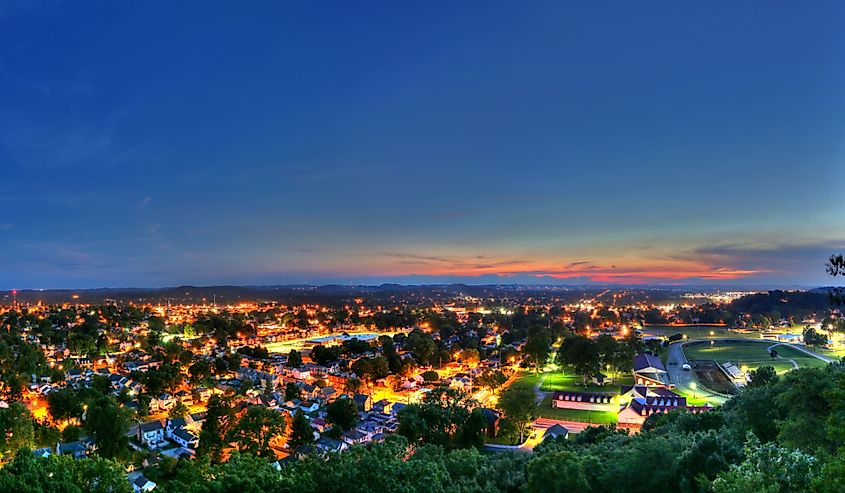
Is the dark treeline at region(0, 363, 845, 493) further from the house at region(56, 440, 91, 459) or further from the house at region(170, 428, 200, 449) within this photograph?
the house at region(170, 428, 200, 449)

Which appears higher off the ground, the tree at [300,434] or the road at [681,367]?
the tree at [300,434]

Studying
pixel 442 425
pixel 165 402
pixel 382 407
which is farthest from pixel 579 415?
pixel 165 402

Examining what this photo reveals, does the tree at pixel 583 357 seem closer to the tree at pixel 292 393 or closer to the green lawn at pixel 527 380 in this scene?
the green lawn at pixel 527 380

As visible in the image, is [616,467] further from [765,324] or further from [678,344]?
[765,324]

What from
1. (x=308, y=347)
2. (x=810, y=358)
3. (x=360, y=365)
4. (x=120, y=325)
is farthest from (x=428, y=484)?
(x=120, y=325)

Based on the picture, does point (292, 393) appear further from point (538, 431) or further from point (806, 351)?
point (806, 351)

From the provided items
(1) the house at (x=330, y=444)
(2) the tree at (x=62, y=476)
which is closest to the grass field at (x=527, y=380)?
(1) the house at (x=330, y=444)
